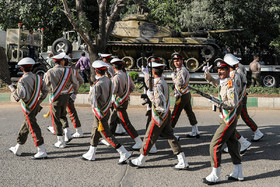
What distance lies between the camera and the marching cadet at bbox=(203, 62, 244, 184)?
16.4 feet

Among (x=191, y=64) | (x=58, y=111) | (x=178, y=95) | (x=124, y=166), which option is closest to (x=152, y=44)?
(x=191, y=64)

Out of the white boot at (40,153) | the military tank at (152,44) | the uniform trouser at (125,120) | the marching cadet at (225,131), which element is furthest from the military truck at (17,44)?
the marching cadet at (225,131)

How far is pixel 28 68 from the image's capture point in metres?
6.16

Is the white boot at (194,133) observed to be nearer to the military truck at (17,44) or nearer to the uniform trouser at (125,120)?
the uniform trouser at (125,120)

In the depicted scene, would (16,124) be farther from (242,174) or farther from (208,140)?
(242,174)

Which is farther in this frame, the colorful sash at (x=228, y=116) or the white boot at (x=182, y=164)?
the white boot at (x=182, y=164)

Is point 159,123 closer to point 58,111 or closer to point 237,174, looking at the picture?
point 237,174

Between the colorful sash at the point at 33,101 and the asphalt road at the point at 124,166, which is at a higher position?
the colorful sash at the point at 33,101

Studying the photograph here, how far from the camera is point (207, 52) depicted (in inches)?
→ 753

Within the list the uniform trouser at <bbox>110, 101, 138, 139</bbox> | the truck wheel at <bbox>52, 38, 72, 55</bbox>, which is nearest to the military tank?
the truck wheel at <bbox>52, 38, 72, 55</bbox>

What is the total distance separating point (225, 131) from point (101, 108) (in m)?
2.17

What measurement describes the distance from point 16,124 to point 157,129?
16.8ft

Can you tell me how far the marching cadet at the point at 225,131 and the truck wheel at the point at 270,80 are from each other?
1355 cm

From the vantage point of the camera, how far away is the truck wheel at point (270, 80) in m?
17.7
